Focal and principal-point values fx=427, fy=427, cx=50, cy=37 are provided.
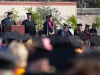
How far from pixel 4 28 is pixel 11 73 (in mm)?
11563

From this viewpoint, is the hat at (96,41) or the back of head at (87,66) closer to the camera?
the back of head at (87,66)

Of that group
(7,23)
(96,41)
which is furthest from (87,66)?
(7,23)

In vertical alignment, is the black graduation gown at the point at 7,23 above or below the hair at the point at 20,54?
below

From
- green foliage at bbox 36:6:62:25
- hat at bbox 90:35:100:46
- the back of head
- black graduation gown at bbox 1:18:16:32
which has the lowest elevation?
green foliage at bbox 36:6:62:25

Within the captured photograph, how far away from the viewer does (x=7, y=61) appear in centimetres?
226

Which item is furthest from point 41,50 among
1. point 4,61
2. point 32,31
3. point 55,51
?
point 32,31

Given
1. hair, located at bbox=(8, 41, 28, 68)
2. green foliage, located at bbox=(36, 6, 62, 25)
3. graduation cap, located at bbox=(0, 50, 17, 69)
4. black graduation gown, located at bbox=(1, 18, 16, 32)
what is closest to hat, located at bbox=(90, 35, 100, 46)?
black graduation gown, located at bbox=(1, 18, 16, 32)

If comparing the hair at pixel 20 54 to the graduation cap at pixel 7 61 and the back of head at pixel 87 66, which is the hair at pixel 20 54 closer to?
the graduation cap at pixel 7 61

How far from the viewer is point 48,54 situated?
241 cm

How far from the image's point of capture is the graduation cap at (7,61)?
2.25 metres

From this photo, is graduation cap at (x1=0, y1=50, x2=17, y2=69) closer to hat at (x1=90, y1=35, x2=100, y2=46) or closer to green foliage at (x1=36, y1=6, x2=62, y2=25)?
hat at (x1=90, y1=35, x2=100, y2=46)

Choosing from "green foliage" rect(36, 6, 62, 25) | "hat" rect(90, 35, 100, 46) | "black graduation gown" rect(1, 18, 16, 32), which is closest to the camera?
"hat" rect(90, 35, 100, 46)

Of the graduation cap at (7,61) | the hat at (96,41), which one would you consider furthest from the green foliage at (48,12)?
the graduation cap at (7,61)

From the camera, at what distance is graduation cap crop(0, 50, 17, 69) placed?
7.39 ft
